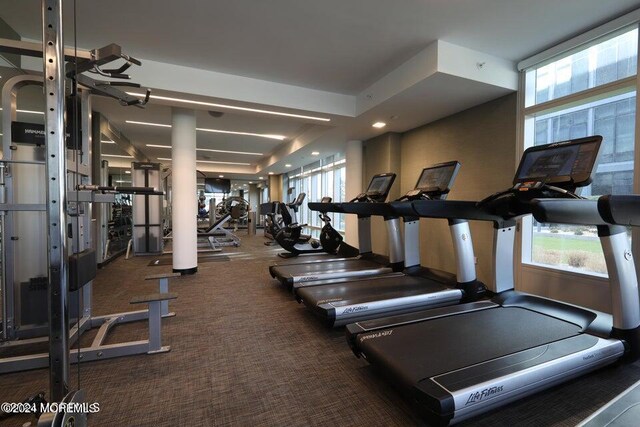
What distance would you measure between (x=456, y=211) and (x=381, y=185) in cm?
190

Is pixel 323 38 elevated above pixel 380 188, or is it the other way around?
pixel 323 38

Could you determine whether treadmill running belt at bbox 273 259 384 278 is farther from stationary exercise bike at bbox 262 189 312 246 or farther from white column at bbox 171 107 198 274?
stationary exercise bike at bbox 262 189 312 246

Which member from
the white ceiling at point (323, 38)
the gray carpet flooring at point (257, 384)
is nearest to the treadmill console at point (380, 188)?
the white ceiling at point (323, 38)

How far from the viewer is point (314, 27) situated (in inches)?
118

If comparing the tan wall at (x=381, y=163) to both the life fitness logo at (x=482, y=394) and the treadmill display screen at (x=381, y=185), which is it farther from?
the life fitness logo at (x=482, y=394)

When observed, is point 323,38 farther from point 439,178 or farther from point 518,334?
point 518,334

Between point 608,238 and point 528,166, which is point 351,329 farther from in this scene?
point 528,166

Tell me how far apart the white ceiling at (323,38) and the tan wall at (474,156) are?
0.88ft

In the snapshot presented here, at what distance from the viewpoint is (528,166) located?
2500 mm

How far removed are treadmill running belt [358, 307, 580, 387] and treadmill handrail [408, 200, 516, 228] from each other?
794 mm

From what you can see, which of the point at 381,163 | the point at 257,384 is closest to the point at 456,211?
the point at 257,384

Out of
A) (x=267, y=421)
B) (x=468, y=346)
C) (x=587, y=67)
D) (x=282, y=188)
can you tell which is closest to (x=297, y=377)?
(x=267, y=421)

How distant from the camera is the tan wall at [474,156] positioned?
3.77 m

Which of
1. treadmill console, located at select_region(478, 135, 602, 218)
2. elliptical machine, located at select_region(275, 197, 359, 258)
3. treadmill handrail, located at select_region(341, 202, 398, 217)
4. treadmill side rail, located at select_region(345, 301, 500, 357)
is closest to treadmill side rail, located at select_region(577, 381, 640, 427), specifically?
treadmill side rail, located at select_region(345, 301, 500, 357)
